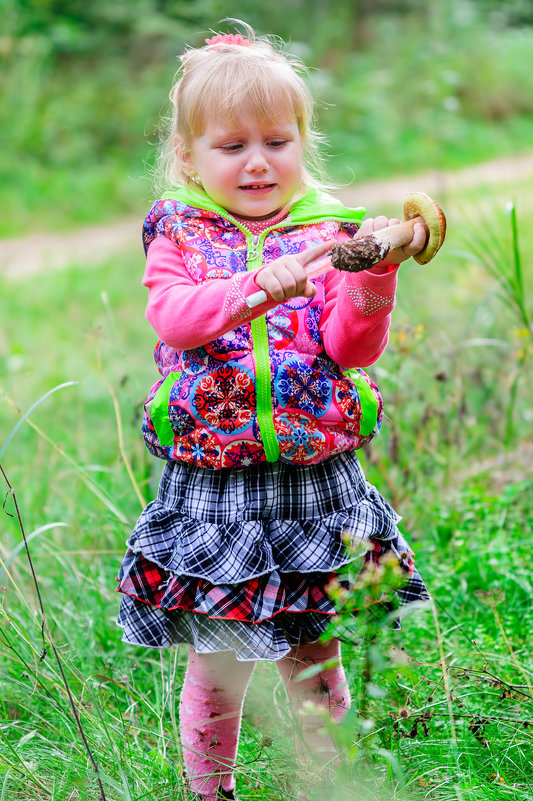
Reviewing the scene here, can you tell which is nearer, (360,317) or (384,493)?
(360,317)

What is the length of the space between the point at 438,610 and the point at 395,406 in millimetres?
665

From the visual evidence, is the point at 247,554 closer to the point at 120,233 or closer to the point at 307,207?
the point at 307,207

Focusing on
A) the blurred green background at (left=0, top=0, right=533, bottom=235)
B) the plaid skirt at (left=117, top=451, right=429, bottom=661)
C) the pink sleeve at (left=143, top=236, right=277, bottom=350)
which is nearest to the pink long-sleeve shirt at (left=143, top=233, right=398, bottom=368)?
the pink sleeve at (left=143, top=236, right=277, bottom=350)

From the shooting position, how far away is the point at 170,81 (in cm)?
966

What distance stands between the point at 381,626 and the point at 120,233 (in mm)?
6843

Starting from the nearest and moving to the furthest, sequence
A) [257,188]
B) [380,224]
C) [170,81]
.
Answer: [380,224], [257,188], [170,81]

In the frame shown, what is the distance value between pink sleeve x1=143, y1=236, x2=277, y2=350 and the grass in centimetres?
50

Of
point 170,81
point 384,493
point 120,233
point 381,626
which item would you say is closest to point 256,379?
point 381,626

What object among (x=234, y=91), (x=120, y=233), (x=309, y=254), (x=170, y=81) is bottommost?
(x=309, y=254)

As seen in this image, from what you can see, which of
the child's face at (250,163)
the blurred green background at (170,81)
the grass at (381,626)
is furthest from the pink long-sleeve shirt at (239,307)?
the blurred green background at (170,81)

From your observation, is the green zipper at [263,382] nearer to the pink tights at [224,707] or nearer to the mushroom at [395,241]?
the mushroom at [395,241]

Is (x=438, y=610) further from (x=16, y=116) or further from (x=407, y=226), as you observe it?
(x=16, y=116)

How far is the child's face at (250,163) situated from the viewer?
62.7 inches

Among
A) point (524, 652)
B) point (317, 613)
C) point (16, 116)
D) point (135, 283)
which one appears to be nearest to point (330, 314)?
point (317, 613)
